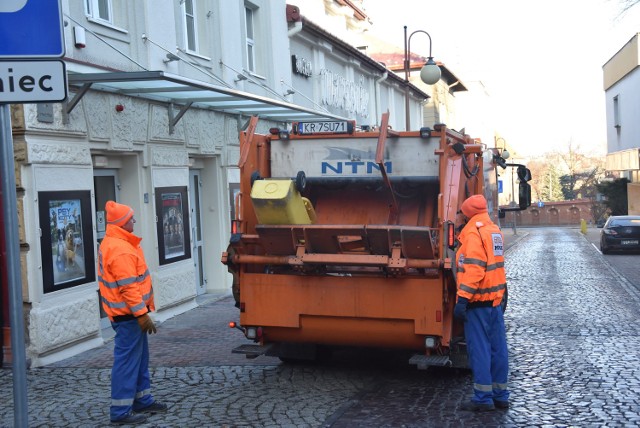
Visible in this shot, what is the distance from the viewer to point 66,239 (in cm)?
1001

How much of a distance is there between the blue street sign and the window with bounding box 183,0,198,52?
416 inches

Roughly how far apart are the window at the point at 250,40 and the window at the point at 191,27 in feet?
9.29

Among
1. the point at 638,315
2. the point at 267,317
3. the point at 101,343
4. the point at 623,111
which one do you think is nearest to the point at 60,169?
the point at 101,343

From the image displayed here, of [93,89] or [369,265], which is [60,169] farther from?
[369,265]

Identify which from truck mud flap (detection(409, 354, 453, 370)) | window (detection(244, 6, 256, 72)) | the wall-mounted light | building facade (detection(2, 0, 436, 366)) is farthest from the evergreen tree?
truck mud flap (detection(409, 354, 453, 370))

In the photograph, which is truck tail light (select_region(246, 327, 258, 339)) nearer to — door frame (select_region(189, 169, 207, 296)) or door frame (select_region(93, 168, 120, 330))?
door frame (select_region(93, 168, 120, 330))

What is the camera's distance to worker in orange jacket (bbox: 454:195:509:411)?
22.6 ft

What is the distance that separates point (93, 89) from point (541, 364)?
6.46 metres

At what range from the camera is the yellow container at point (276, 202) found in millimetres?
7652

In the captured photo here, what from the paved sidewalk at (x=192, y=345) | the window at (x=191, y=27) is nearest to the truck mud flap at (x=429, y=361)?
the paved sidewalk at (x=192, y=345)

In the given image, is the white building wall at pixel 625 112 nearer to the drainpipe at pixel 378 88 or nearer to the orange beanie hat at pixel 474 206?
the drainpipe at pixel 378 88

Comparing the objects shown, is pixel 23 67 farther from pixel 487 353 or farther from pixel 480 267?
pixel 487 353

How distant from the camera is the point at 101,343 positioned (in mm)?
10562

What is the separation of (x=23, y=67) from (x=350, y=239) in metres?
4.06
